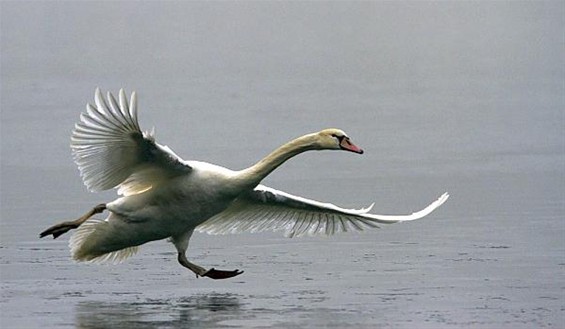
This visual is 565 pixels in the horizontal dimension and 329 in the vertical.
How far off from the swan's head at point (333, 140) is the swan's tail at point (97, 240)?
165 centimetres

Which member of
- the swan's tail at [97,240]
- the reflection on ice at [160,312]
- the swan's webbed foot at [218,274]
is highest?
the swan's tail at [97,240]

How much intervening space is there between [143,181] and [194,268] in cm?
78

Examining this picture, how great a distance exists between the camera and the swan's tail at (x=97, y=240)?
11.1 meters

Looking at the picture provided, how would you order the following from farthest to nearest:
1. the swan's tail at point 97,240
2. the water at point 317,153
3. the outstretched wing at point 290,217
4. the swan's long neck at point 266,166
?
the outstretched wing at point 290,217
the swan's tail at point 97,240
the swan's long neck at point 266,166
the water at point 317,153

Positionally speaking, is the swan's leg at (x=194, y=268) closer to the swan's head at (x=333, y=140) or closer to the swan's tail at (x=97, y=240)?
the swan's tail at (x=97, y=240)

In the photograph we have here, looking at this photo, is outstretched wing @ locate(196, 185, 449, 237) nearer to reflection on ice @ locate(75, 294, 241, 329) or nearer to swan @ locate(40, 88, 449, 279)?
swan @ locate(40, 88, 449, 279)

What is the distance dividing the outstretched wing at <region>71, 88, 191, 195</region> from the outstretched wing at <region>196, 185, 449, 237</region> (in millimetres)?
1149

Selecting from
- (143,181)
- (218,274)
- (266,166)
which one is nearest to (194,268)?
(218,274)

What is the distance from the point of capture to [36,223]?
13.8 metres

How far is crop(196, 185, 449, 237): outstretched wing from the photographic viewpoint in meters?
12.0

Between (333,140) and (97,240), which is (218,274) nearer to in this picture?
(97,240)

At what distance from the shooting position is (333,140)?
36.4 ft

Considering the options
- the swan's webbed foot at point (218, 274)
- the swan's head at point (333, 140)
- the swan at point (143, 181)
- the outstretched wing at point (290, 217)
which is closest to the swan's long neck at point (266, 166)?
the swan at point (143, 181)

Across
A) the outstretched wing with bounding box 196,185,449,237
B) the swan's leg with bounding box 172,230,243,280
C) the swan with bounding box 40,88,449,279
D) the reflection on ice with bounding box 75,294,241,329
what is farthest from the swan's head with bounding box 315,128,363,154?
the reflection on ice with bounding box 75,294,241,329
